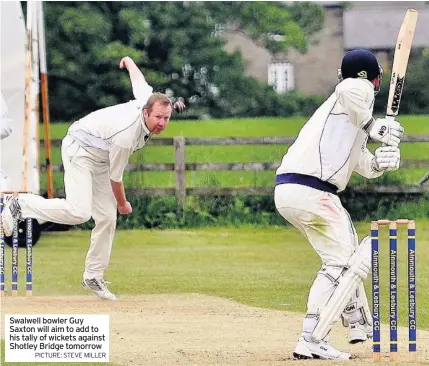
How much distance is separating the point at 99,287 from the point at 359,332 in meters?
3.35

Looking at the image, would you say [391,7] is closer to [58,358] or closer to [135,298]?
[135,298]

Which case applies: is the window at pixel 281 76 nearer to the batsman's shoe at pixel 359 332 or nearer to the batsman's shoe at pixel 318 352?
the batsman's shoe at pixel 359 332

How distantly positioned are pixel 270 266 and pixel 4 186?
2864mm

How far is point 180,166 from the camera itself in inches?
771

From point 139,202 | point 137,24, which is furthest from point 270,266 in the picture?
point 137,24

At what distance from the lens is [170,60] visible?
103 feet

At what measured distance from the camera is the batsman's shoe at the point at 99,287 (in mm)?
11112

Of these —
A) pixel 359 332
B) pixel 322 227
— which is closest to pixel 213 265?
pixel 359 332

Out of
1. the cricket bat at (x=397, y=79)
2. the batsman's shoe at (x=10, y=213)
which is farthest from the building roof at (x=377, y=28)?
the cricket bat at (x=397, y=79)

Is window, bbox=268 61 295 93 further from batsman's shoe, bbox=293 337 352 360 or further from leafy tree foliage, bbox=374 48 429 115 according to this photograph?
batsman's shoe, bbox=293 337 352 360

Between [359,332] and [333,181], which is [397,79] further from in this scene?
[359,332]

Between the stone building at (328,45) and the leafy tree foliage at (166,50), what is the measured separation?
30.1 inches

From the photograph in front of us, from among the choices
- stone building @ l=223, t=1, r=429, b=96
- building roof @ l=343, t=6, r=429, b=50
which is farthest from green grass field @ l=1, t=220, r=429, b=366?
stone building @ l=223, t=1, r=429, b=96

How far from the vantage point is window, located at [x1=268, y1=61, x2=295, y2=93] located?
1371 inches
